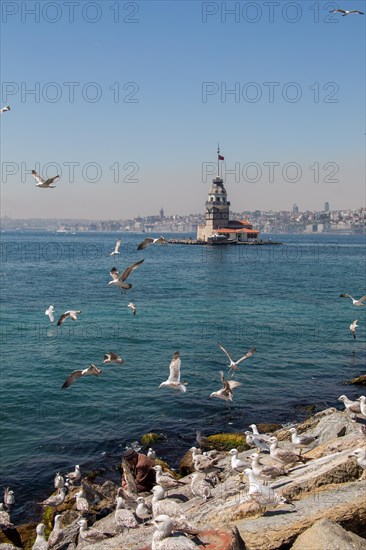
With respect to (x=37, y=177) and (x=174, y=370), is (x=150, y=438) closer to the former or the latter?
(x=174, y=370)

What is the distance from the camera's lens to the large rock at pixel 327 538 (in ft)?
24.5

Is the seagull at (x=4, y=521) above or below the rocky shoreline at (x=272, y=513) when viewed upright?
below

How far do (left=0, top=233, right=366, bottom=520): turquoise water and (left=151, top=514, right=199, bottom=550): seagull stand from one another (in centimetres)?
796

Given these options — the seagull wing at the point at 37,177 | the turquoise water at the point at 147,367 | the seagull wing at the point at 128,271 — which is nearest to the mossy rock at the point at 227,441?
the turquoise water at the point at 147,367

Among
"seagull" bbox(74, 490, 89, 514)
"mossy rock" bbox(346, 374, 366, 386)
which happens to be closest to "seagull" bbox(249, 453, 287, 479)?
"seagull" bbox(74, 490, 89, 514)

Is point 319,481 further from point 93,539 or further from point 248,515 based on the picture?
point 93,539

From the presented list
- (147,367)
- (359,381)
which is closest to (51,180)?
(147,367)

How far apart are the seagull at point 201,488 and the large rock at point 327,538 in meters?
3.72

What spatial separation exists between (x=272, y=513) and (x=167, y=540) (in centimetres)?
226

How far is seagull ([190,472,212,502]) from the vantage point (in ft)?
37.4

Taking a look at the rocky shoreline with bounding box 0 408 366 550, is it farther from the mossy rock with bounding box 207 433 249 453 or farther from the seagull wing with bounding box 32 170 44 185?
the seagull wing with bounding box 32 170 44 185

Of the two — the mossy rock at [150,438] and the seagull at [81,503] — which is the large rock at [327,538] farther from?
the mossy rock at [150,438]

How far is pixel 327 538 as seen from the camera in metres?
7.54

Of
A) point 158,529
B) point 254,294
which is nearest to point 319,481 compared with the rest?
Answer: point 158,529
